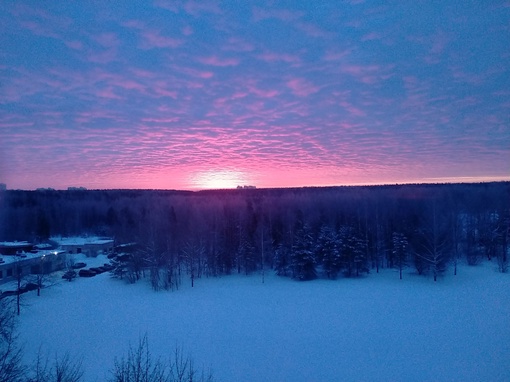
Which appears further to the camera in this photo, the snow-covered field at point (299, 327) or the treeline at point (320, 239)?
the treeline at point (320, 239)

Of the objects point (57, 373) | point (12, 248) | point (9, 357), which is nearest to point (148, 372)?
point (57, 373)

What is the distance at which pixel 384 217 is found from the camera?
31.8 meters

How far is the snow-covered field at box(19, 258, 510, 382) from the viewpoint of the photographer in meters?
10.4

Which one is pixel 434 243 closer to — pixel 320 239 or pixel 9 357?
pixel 320 239

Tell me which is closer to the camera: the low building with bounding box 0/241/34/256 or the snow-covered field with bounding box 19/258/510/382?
the snow-covered field with bounding box 19/258/510/382

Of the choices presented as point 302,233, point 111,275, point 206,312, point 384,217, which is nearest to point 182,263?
point 111,275

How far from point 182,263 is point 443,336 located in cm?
2109

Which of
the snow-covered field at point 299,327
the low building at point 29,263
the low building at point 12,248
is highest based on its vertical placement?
the low building at point 12,248

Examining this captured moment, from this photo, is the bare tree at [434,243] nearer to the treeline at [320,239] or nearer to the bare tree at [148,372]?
the treeline at [320,239]

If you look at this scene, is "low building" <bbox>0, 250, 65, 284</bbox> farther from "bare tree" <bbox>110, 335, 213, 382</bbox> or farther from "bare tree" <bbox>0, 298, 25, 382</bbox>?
"bare tree" <bbox>110, 335, 213, 382</bbox>

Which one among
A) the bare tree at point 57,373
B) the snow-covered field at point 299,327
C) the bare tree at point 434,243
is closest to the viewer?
the bare tree at point 57,373

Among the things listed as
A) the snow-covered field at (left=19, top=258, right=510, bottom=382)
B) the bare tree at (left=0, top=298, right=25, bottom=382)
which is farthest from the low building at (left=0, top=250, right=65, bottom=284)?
the bare tree at (left=0, top=298, right=25, bottom=382)

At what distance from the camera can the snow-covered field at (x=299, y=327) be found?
10.4 metres

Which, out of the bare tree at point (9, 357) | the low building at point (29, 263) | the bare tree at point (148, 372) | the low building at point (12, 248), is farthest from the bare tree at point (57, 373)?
the low building at point (12, 248)
